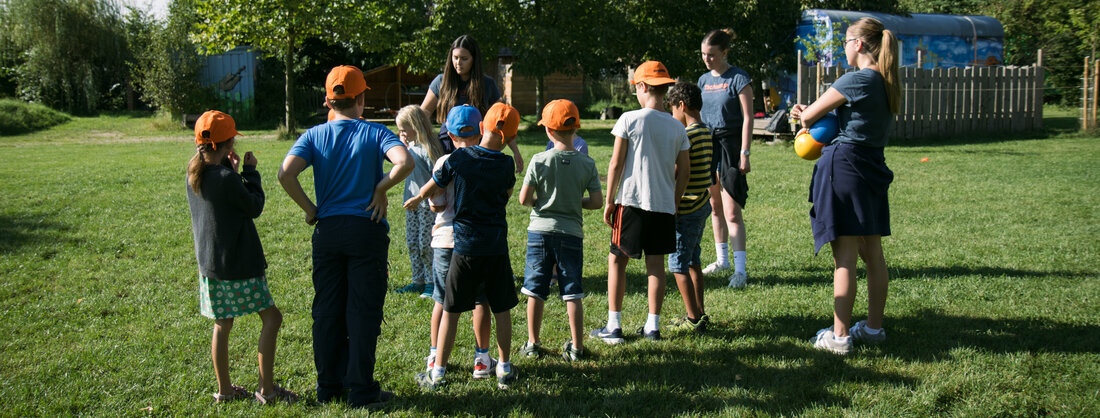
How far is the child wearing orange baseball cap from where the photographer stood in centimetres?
352

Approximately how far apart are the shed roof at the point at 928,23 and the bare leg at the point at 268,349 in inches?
749

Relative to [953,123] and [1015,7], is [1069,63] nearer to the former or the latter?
[1015,7]

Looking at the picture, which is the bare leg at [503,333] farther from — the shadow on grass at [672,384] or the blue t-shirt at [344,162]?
the blue t-shirt at [344,162]

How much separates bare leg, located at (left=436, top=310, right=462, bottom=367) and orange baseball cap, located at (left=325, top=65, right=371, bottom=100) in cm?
119

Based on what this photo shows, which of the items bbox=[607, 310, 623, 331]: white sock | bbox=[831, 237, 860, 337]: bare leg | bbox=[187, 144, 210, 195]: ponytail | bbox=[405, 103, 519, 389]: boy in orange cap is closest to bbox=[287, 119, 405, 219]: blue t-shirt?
bbox=[405, 103, 519, 389]: boy in orange cap

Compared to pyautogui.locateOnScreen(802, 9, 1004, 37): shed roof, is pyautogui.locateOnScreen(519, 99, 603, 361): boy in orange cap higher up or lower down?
lower down

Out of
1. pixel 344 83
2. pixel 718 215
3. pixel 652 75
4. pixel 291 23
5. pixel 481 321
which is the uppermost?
pixel 291 23

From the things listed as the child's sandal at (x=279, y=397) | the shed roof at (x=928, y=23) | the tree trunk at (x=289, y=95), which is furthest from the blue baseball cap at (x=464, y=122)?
the tree trunk at (x=289, y=95)

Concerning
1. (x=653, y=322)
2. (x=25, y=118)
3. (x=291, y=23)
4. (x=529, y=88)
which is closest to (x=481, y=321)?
(x=653, y=322)

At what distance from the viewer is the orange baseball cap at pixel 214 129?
349 cm

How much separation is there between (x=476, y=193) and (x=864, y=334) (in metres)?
2.54

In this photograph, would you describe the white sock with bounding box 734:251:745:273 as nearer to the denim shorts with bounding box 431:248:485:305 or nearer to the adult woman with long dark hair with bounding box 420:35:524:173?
the adult woman with long dark hair with bounding box 420:35:524:173

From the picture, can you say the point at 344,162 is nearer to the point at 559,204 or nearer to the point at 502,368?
the point at 559,204

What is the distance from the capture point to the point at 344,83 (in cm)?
357
